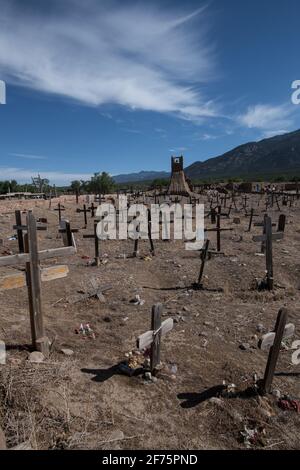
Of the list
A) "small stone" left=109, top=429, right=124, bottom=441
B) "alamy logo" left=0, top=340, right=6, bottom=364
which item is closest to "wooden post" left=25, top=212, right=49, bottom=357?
"alamy logo" left=0, top=340, right=6, bottom=364

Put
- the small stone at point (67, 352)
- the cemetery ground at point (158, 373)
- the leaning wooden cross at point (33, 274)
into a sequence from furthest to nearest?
the small stone at point (67, 352), the leaning wooden cross at point (33, 274), the cemetery ground at point (158, 373)

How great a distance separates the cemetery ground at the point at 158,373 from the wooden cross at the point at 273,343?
0.18 m

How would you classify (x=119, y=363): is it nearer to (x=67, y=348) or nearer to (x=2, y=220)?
(x=67, y=348)

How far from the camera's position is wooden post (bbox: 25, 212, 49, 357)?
514cm

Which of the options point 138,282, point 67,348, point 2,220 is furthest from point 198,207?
point 67,348

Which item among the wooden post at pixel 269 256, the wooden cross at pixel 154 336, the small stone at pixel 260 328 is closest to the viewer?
the wooden cross at pixel 154 336

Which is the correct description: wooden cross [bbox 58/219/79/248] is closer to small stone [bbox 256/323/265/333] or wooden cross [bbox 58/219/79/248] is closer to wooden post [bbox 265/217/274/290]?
small stone [bbox 256/323/265/333]

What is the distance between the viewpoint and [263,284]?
9.79 m

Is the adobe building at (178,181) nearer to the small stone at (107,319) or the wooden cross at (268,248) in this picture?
the wooden cross at (268,248)

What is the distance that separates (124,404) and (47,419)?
99 centimetres

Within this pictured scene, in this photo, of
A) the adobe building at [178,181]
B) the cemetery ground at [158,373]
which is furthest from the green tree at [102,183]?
the cemetery ground at [158,373]

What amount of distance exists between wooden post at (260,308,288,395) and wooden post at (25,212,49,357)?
3.22 m

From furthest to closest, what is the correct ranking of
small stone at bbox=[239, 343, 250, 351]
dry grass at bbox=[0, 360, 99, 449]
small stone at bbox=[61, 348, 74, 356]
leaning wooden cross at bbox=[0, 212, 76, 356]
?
small stone at bbox=[239, 343, 250, 351], small stone at bbox=[61, 348, 74, 356], leaning wooden cross at bbox=[0, 212, 76, 356], dry grass at bbox=[0, 360, 99, 449]

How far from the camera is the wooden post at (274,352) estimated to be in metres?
4.51
